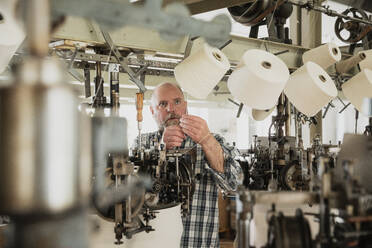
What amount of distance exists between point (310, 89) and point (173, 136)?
2.15 feet

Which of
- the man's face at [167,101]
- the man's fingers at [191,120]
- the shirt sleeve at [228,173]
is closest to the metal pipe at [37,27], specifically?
the man's fingers at [191,120]

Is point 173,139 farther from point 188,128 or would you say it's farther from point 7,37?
point 7,37

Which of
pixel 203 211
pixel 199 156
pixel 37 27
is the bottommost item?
pixel 203 211

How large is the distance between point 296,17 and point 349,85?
1.35 metres

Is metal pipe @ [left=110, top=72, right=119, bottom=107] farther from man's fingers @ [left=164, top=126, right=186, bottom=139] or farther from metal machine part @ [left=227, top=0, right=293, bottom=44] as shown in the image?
metal machine part @ [left=227, top=0, right=293, bottom=44]

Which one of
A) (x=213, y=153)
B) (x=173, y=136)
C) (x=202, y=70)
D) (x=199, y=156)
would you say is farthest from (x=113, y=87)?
(x=199, y=156)

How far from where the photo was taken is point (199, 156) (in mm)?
2260

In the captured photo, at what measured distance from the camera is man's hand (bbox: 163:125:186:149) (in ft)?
6.20

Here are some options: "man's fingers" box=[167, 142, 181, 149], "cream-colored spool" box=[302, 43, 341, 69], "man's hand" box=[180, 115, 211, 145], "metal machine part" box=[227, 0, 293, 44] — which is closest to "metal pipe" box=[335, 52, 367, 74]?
"cream-colored spool" box=[302, 43, 341, 69]

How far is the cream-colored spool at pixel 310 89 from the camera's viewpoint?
174 cm

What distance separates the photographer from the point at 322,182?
91 cm

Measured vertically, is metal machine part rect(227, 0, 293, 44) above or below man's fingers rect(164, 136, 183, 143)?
above

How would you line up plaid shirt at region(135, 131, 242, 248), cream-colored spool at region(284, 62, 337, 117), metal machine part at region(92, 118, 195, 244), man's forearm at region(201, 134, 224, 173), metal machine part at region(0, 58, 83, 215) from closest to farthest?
metal machine part at region(0, 58, 83, 215)
metal machine part at region(92, 118, 195, 244)
cream-colored spool at region(284, 62, 337, 117)
man's forearm at region(201, 134, 224, 173)
plaid shirt at region(135, 131, 242, 248)

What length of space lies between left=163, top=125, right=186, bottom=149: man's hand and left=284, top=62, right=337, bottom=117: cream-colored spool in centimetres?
54
